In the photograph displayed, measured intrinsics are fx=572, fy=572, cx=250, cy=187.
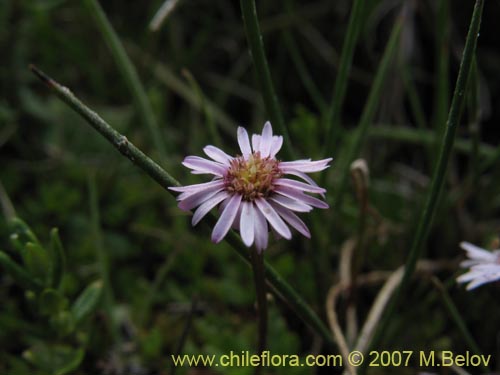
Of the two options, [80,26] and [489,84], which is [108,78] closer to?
[80,26]

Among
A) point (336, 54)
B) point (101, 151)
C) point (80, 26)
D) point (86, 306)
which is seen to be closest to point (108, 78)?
point (80, 26)

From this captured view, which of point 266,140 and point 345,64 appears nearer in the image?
point 266,140

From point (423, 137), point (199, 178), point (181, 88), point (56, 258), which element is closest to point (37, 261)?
point (56, 258)

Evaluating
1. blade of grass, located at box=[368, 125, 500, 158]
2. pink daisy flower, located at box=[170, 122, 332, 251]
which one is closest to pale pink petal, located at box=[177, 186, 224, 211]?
pink daisy flower, located at box=[170, 122, 332, 251]

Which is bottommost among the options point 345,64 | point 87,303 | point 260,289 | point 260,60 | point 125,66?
point 260,289

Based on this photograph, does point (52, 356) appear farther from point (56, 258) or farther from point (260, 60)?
point (260, 60)

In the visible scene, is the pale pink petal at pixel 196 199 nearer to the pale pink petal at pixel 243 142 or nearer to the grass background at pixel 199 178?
the pale pink petal at pixel 243 142

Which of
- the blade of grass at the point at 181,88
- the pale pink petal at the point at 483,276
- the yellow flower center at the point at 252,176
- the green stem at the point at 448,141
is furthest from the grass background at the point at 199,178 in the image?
the yellow flower center at the point at 252,176
